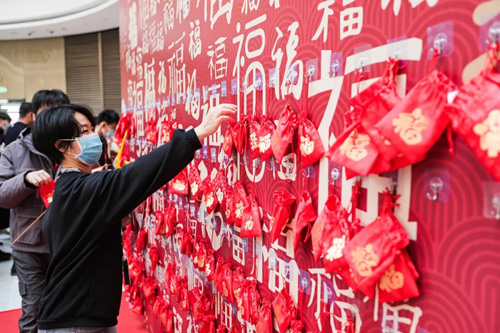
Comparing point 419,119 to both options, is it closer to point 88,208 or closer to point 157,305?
point 88,208

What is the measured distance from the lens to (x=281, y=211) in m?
1.11

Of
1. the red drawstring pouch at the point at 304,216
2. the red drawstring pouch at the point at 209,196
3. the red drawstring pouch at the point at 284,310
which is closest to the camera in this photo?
the red drawstring pouch at the point at 304,216

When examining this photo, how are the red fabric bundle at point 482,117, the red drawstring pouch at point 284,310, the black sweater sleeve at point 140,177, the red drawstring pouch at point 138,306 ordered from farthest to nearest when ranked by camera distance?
the red drawstring pouch at point 138,306 → the black sweater sleeve at point 140,177 → the red drawstring pouch at point 284,310 → the red fabric bundle at point 482,117

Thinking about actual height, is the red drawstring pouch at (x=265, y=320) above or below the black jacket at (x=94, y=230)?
below

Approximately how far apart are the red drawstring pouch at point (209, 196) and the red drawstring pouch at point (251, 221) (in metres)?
0.30

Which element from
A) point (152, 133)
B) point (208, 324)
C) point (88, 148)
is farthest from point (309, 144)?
point (152, 133)

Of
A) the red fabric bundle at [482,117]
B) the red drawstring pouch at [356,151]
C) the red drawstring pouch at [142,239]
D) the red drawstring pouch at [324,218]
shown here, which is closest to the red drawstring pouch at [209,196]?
the red drawstring pouch at [324,218]

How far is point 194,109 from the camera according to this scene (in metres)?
1.84

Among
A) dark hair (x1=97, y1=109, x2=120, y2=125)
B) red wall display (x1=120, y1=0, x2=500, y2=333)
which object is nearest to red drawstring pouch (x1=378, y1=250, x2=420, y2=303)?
red wall display (x1=120, y1=0, x2=500, y2=333)

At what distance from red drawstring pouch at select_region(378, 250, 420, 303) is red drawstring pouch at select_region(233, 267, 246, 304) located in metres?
0.70

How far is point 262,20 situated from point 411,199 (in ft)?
2.50

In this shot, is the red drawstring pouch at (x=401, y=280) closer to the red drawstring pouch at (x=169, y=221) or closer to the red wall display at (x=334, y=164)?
the red wall display at (x=334, y=164)

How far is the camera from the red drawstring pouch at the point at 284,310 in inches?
44.6

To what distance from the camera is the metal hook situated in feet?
2.27
